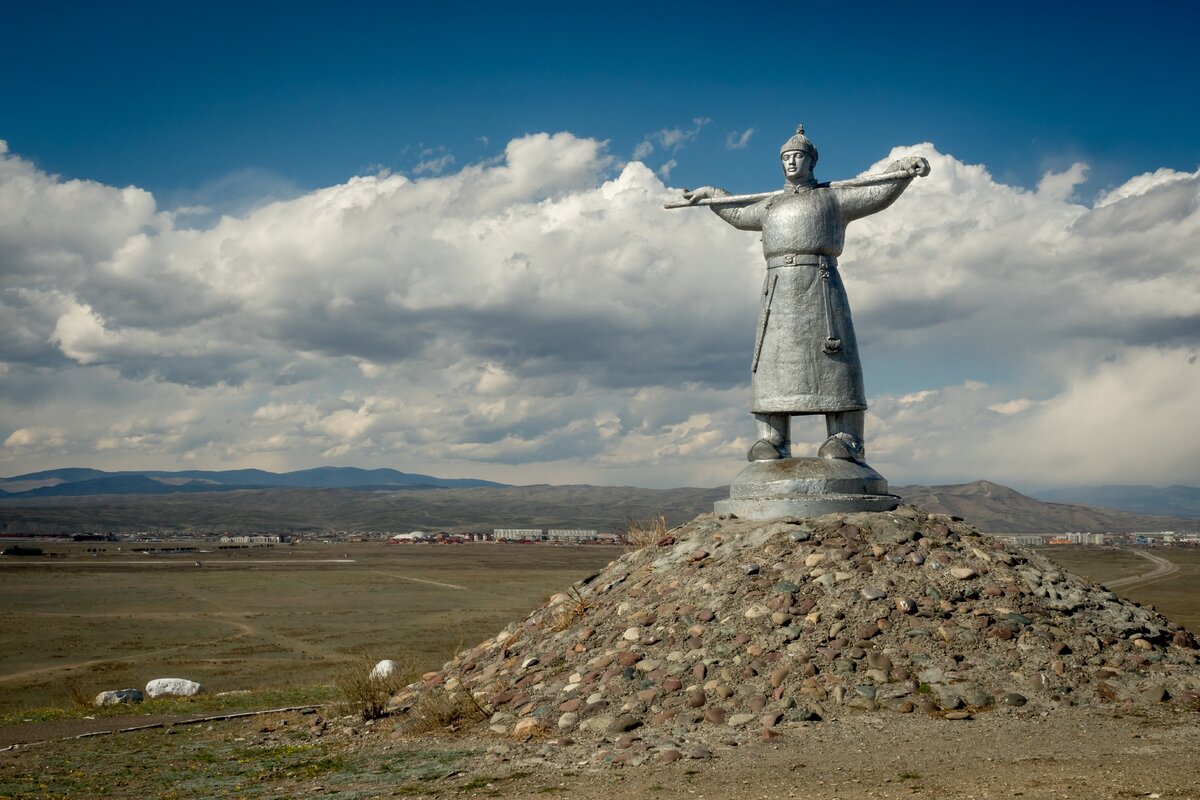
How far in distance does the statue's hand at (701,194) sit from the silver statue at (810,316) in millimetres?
872

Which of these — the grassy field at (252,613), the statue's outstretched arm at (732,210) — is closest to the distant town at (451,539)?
the grassy field at (252,613)

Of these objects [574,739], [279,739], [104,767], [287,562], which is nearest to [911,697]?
[574,739]

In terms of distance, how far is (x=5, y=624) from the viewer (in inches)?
1120

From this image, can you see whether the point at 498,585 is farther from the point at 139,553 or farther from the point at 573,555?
the point at 139,553

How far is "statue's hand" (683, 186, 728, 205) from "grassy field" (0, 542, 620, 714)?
6.76 m

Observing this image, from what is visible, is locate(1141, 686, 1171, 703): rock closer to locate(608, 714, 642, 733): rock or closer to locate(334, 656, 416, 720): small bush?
locate(608, 714, 642, 733): rock

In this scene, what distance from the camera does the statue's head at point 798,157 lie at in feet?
38.9

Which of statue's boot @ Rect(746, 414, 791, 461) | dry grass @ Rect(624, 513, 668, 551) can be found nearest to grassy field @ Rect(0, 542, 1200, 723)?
dry grass @ Rect(624, 513, 668, 551)

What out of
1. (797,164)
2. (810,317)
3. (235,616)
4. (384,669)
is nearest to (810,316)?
(810,317)

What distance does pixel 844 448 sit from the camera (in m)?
11.4

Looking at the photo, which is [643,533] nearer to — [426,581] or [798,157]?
[798,157]

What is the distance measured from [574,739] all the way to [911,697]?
9.09ft

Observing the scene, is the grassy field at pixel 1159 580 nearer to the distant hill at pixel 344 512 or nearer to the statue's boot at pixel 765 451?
the statue's boot at pixel 765 451

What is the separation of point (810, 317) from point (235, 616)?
25769 mm
